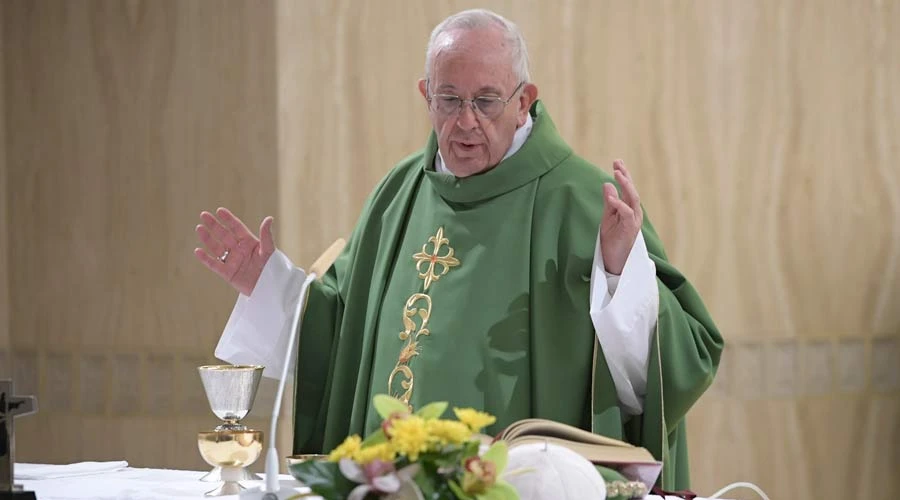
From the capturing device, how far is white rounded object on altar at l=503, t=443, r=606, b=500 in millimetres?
2162

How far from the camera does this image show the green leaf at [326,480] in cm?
197

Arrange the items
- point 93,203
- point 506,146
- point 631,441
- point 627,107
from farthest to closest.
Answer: point 93,203 → point 627,107 → point 506,146 → point 631,441

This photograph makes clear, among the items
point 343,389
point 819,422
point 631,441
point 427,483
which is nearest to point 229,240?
point 343,389

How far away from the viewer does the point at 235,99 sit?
6129mm

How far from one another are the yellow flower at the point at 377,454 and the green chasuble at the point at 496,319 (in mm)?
1400

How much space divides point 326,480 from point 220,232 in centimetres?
171

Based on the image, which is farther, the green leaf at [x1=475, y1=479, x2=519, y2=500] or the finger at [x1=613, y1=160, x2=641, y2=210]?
the finger at [x1=613, y1=160, x2=641, y2=210]

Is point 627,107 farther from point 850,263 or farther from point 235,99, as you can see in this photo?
point 235,99

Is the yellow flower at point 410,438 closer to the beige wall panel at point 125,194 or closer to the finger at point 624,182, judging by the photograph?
the finger at point 624,182

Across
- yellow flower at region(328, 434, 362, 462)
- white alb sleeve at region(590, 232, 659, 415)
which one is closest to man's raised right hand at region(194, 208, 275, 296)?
white alb sleeve at region(590, 232, 659, 415)

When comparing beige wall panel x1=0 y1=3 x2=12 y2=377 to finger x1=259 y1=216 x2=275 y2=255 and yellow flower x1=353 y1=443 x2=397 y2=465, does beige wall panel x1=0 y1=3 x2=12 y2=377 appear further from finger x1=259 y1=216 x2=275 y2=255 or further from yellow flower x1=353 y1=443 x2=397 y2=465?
yellow flower x1=353 y1=443 x2=397 y2=465

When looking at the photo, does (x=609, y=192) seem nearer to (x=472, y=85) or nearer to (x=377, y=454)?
(x=472, y=85)

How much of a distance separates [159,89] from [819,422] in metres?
3.50

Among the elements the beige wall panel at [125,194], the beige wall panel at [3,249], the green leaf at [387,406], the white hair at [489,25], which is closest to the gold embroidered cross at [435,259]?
the white hair at [489,25]
